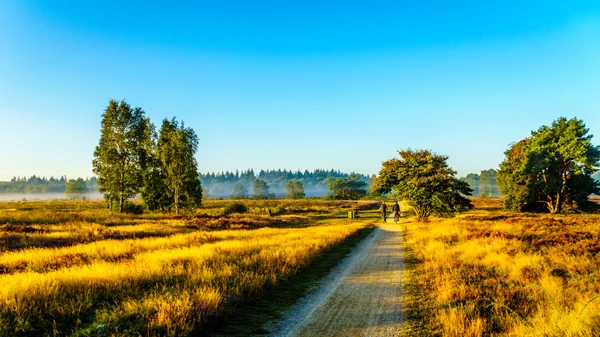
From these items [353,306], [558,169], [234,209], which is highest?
[558,169]

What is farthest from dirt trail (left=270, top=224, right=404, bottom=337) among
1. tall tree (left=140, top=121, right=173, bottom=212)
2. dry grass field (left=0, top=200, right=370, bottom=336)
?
tall tree (left=140, top=121, right=173, bottom=212)

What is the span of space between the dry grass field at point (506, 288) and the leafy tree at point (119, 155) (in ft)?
137

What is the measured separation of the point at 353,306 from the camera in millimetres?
8078

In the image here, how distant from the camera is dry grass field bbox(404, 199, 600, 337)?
6229mm

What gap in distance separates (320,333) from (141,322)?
3.56 metres

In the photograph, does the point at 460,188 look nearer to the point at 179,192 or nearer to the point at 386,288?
the point at 386,288

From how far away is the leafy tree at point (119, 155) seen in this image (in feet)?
145

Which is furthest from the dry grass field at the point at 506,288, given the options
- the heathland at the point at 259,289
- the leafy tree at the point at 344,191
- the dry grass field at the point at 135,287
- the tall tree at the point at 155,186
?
the leafy tree at the point at 344,191

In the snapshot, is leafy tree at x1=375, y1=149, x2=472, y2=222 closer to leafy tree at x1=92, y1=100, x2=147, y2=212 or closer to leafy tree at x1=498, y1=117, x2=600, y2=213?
leafy tree at x1=498, y1=117, x2=600, y2=213

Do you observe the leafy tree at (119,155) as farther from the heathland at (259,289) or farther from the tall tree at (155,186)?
the heathland at (259,289)

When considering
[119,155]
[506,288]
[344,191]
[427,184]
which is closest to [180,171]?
[119,155]

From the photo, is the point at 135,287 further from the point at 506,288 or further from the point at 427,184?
the point at 427,184

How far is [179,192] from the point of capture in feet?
141

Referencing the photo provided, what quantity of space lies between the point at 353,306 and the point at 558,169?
4945 cm
